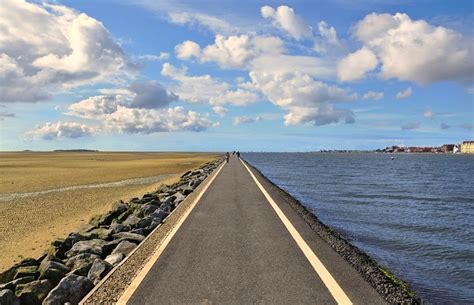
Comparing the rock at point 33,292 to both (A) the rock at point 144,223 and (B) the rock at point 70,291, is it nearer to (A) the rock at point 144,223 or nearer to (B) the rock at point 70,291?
(B) the rock at point 70,291

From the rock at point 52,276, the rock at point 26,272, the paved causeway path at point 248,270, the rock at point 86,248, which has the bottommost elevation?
the rock at point 26,272

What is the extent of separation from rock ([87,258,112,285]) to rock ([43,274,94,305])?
1.60 ft

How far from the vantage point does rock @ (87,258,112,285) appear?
6.57 m

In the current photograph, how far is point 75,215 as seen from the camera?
1755 cm

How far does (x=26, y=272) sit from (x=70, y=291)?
264 centimetres

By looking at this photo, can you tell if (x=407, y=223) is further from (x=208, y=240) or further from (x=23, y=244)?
(x=23, y=244)

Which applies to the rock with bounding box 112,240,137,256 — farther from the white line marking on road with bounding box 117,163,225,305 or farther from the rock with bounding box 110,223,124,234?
the rock with bounding box 110,223,124,234

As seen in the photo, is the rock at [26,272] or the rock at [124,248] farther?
the rock at [124,248]

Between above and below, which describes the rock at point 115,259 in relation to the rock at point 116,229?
above

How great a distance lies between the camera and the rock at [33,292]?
583 centimetres

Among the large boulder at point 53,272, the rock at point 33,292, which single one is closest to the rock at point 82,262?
the large boulder at point 53,272

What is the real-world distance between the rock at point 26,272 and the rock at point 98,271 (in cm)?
139

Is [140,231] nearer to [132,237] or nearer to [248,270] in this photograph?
[132,237]

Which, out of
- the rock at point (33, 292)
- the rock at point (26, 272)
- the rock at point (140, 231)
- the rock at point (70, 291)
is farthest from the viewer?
the rock at point (140, 231)
